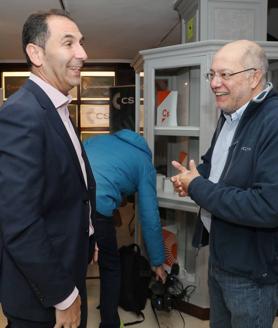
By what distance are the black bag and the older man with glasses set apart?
1.10 meters

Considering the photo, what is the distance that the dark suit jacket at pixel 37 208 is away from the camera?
3.03 feet

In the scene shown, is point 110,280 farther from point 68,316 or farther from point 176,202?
point 68,316

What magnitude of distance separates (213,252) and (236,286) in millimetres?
140

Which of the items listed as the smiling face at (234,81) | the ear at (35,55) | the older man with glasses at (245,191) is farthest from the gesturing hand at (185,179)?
the ear at (35,55)

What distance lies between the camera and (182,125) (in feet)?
7.67

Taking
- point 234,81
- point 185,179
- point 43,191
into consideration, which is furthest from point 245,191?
point 43,191

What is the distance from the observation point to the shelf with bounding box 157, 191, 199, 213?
88.2 inches

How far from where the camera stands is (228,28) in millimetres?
2283

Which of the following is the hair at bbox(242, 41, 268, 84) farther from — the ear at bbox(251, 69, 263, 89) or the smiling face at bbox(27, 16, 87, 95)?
the smiling face at bbox(27, 16, 87, 95)

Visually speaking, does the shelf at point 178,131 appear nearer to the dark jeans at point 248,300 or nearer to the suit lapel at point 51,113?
the dark jeans at point 248,300

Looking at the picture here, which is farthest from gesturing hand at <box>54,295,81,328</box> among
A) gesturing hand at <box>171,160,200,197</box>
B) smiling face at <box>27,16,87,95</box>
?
smiling face at <box>27,16,87,95</box>

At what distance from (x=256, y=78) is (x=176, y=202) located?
3.96ft

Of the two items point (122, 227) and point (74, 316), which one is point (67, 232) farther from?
point (122, 227)

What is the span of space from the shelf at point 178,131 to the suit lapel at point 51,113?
49.7 inches
